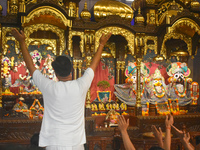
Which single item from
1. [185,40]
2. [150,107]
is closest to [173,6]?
[185,40]

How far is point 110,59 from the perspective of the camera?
10.7 meters

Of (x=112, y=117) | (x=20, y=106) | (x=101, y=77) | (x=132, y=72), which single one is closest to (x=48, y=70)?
(x=20, y=106)

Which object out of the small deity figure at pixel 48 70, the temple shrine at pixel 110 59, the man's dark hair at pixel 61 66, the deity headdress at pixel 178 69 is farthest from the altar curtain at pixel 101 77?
the man's dark hair at pixel 61 66

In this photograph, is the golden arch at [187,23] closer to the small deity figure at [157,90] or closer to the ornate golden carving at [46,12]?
the small deity figure at [157,90]

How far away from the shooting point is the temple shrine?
8391 millimetres

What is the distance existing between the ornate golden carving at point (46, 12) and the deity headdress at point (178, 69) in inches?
181

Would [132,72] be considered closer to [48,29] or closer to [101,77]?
[101,77]

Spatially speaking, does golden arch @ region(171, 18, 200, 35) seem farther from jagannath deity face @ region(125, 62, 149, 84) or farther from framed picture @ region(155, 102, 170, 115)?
framed picture @ region(155, 102, 170, 115)

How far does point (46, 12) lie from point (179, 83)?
5633 mm

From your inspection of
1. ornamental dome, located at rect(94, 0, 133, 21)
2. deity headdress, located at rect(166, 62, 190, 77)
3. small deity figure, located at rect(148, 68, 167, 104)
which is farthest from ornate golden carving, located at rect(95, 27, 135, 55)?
deity headdress, located at rect(166, 62, 190, 77)

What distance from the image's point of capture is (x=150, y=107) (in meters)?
10.3

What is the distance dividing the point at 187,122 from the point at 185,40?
3.03m

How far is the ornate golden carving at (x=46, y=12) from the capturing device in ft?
26.5

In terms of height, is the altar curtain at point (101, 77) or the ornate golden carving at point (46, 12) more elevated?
the ornate golden carving at point (46, 12)
